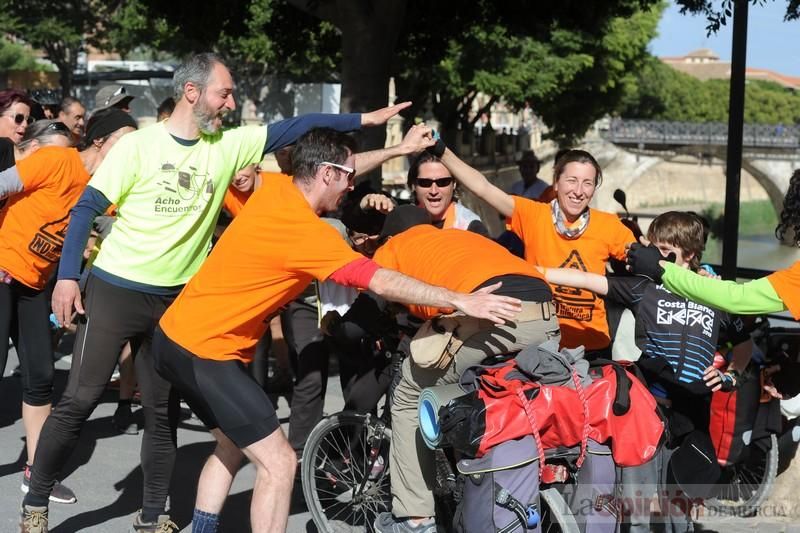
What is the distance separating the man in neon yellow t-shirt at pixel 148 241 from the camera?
4898 millimetres

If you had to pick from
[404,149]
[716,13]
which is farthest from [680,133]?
[404,149]

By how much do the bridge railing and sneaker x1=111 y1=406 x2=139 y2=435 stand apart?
2897 inches

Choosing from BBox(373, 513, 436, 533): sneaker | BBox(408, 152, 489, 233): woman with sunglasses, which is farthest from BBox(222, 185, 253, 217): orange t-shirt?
BBox(373, 513, 436, 533): sneaker

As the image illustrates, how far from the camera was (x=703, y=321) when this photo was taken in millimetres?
4906

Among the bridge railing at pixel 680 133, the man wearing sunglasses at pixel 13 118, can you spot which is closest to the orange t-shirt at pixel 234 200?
the man wearing sunglasses at pixel 13 118

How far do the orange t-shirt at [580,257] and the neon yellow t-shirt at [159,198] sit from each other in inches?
59.2

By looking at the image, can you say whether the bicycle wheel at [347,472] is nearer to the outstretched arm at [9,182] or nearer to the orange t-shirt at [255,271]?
the orange t-shirt at [255,271]

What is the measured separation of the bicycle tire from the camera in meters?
4.18

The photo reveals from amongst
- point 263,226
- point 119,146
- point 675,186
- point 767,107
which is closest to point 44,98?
point 119,146

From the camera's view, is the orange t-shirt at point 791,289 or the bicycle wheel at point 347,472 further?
the bicycle wheel at point 347,472

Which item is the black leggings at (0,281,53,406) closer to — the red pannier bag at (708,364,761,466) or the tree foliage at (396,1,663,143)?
the red pannier bag at (708,364,761,466)

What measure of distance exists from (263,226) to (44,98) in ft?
19.9

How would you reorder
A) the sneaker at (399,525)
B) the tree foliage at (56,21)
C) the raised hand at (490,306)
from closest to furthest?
the raised hand at (490,306) → the sneaker at (399,525) → the tree foliage at (56,21)

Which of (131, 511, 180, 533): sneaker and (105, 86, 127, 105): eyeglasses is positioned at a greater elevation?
(105, 86, 127, 105): eyeglasses
